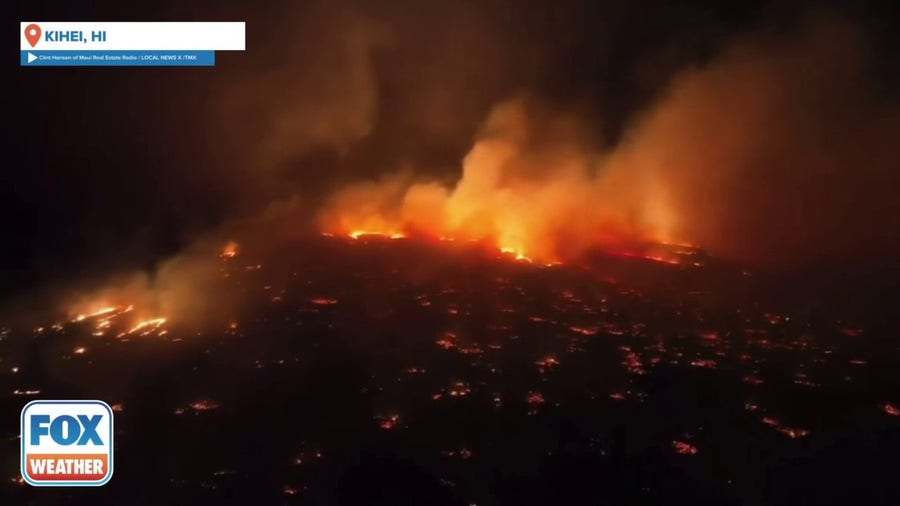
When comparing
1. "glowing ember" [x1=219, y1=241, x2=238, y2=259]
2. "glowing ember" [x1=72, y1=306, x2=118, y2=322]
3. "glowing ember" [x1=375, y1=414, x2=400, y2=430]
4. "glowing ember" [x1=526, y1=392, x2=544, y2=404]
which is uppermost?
"glowing ember" [x1=219, y1=241, x2=238, y2=259]

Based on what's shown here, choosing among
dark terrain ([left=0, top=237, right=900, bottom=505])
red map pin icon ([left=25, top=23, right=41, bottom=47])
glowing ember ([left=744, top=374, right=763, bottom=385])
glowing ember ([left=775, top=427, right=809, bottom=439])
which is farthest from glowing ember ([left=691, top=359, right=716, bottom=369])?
red map pin icon ([left=25, top=23, right=41, bottom=47])

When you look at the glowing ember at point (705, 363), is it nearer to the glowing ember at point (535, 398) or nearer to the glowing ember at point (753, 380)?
the glowing ember at point (753, 380)

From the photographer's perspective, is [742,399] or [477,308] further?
[477,308]

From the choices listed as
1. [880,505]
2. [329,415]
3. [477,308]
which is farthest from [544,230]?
[880,505]

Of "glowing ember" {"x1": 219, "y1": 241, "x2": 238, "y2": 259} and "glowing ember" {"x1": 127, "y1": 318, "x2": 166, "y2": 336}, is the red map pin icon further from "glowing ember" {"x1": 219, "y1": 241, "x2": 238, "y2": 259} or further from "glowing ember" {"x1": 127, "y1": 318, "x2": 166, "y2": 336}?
"glowing ember" {"x1": 219, "y1": 241, "x2": 238, "y2": 259}

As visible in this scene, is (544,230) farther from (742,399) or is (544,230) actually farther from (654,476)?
(654,476)

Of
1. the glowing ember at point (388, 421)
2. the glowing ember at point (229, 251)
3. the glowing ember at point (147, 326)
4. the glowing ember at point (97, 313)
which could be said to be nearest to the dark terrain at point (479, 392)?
the glowing ember at point (388, 421)
